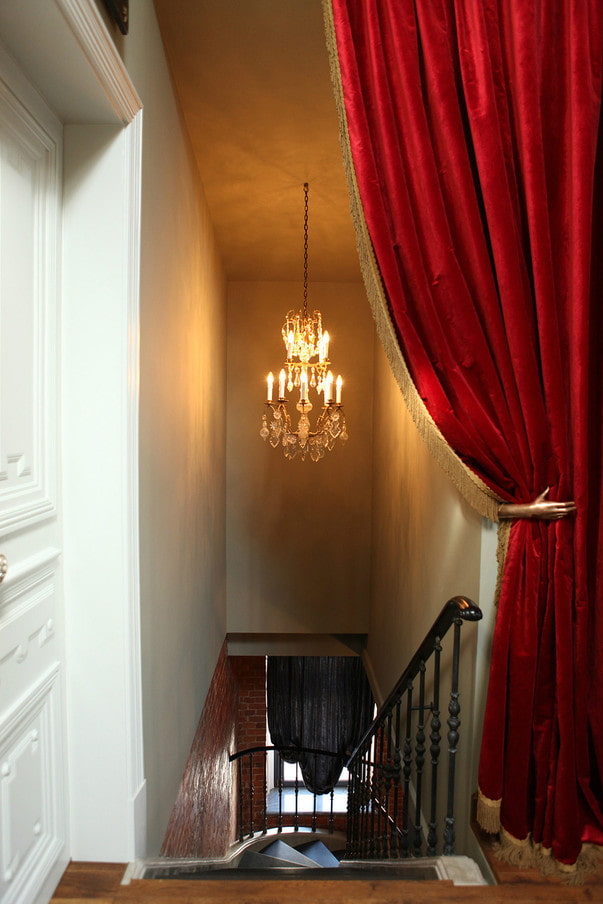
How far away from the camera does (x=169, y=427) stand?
257 cm

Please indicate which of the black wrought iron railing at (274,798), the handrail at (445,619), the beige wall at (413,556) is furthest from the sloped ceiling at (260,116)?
the black wrought iron railing at (274,798)

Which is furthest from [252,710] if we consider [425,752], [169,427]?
[169,427]

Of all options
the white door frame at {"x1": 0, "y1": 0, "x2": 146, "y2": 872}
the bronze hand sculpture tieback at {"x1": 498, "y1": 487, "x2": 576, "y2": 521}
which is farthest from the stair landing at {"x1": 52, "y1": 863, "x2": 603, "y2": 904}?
the bronze hand sculpture tieback at {"x1": 498, "y1": 487, "x2": 576, "y2": 521}

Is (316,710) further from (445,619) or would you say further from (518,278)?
(518,278)

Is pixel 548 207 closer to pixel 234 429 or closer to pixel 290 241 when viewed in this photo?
pixel 290 241

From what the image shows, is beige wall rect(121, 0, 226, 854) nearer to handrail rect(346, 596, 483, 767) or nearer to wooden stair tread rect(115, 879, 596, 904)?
wooden stair tread rect(115, 879, 596, 904)

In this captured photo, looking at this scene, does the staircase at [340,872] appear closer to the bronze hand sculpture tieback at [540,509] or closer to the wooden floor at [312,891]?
the wooden floor at [312,891]

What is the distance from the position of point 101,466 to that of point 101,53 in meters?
1.05

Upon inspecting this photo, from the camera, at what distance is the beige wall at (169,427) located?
2051 mm

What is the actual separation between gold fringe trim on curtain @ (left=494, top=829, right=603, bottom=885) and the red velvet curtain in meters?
0.03

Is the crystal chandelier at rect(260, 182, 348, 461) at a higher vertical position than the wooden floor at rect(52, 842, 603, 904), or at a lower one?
higher

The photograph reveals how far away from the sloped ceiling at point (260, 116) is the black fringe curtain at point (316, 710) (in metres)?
5.60

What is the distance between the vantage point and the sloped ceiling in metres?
2.26

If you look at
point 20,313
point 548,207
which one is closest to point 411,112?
point 548,207
